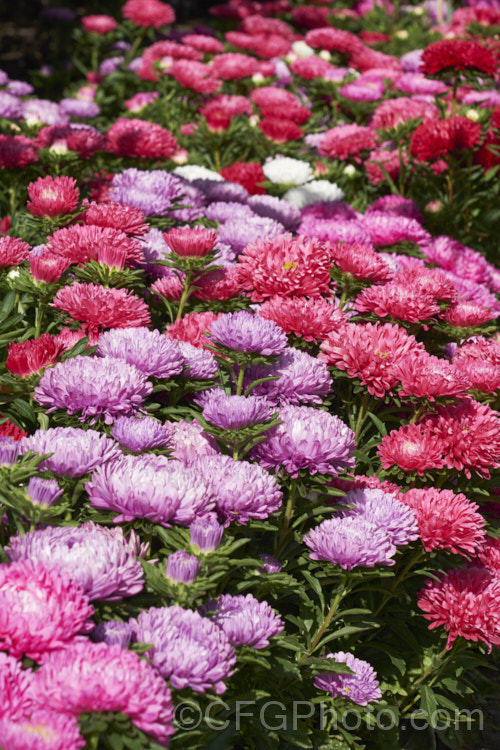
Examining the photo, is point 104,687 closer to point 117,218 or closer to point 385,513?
point 385,513

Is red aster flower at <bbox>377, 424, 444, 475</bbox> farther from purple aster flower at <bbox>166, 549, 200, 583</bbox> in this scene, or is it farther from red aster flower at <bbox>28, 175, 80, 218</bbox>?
red aster flower at <bbox>28, 175, 80, 218</bbox>

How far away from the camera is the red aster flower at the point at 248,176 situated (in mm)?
3760

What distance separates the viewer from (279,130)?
13.4ft

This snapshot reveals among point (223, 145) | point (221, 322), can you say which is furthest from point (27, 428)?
point (223, 145)

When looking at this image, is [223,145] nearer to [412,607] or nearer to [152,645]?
[412,607]

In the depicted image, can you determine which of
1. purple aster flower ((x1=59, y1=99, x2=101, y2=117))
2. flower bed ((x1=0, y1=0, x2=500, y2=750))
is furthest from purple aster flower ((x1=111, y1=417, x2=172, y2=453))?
purple aster flower ((x1=59, y1=99, x2=101, y2=117))

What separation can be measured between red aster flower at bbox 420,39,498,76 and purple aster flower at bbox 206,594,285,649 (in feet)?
9.28

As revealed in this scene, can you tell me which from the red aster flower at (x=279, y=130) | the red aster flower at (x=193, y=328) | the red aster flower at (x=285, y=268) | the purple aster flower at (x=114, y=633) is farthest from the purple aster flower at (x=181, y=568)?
the red aster flower at (x=279, y=130)

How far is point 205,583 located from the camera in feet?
5.04

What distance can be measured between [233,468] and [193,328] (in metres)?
0.66

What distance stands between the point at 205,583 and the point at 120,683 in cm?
34

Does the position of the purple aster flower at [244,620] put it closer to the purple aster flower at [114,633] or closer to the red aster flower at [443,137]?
the purple aster flower at [114,633]

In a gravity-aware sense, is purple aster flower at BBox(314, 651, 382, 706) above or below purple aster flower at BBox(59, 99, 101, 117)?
below

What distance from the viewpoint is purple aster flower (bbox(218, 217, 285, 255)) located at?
2.91 m
